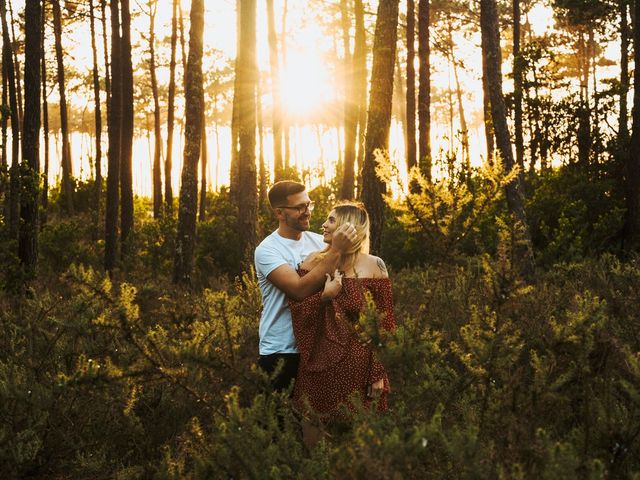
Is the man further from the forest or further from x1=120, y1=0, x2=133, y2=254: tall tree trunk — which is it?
x1=120, y1=0, x2=133, y2=254: tall tree trunk

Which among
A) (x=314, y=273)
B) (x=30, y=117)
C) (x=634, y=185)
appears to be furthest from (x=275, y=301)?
(x=634, y=185)

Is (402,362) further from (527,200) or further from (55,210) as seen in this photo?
(55,210)

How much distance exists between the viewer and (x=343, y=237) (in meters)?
3.31

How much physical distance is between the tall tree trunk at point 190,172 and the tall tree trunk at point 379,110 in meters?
3.85

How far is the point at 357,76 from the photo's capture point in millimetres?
23266

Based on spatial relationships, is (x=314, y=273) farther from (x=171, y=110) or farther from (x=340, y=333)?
(x=171, y=110)

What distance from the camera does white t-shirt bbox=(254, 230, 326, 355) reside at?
376cm

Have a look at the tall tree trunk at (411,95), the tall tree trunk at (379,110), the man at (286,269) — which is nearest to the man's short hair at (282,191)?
the man at (286,269)

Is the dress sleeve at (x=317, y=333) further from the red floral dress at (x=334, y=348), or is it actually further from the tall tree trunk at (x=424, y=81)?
the tall tree trunk at (x=424, y=81)

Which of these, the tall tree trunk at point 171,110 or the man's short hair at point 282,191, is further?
the tall tree trunk at point 171,110

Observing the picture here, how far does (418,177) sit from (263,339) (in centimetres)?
155

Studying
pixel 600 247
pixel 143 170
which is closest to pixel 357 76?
pixel 600 247

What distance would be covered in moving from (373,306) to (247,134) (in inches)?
445

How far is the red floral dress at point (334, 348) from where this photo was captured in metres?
3.57
